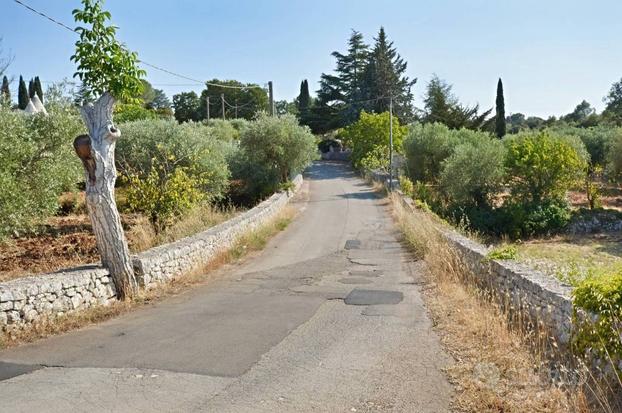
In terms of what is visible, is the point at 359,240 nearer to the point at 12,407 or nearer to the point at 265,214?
the point at 265,214

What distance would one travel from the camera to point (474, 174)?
30.0m

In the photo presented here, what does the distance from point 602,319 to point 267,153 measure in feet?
86.4

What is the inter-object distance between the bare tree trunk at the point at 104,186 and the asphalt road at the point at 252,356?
3.65ft

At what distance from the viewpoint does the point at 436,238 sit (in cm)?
1479

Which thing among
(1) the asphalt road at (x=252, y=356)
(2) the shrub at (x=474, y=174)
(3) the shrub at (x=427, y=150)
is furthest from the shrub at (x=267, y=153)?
(1) the asphalt road at (x=252, y=356)

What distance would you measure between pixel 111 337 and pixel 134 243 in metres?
7.59

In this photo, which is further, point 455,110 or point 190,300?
point 455,110

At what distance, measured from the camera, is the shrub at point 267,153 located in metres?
30.5

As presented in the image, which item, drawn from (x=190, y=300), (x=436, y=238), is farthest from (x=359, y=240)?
(x=190, y=300)

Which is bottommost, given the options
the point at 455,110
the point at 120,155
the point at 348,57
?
the point at 120,155

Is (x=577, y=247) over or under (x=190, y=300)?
under

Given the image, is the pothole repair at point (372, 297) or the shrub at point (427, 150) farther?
the shrub at point (427, 150)

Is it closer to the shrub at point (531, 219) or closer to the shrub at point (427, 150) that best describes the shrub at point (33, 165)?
the shrub at point (531, 219)

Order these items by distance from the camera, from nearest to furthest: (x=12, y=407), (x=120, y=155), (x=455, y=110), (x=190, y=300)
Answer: (x=12, y=407) < (x=190, y=300) < (x=120, y=155) < (x=455, y=110)
